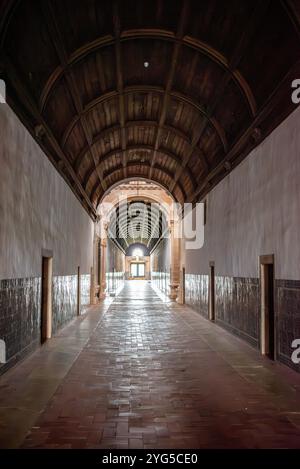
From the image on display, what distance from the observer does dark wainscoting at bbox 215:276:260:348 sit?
8766 millimetres

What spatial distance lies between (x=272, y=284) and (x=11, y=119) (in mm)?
5487

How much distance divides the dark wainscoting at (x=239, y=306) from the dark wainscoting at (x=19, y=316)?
448cm

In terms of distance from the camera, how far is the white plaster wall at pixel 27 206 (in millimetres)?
6449

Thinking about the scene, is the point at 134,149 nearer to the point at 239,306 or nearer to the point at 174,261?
the point at 239,306

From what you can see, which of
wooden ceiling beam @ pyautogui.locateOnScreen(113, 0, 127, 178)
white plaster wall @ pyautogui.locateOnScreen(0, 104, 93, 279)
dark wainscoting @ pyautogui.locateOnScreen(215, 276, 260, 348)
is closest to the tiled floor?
dark wainscoting @ pyautogui.locateOnScreen(215, 276, 260, 348)

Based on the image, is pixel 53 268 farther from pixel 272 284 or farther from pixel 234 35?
pixel 234 35

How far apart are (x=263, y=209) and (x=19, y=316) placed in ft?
16.3

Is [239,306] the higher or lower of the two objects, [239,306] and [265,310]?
the lower

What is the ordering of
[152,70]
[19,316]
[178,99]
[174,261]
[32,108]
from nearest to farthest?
[19,316] < [32,108] < [152,70] < [178,99] < [174,261]

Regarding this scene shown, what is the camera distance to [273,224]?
7.69 meters

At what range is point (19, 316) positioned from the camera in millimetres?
7312

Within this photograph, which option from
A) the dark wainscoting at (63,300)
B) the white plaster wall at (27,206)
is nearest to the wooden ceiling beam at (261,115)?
the white plaster wall at (27,206)
